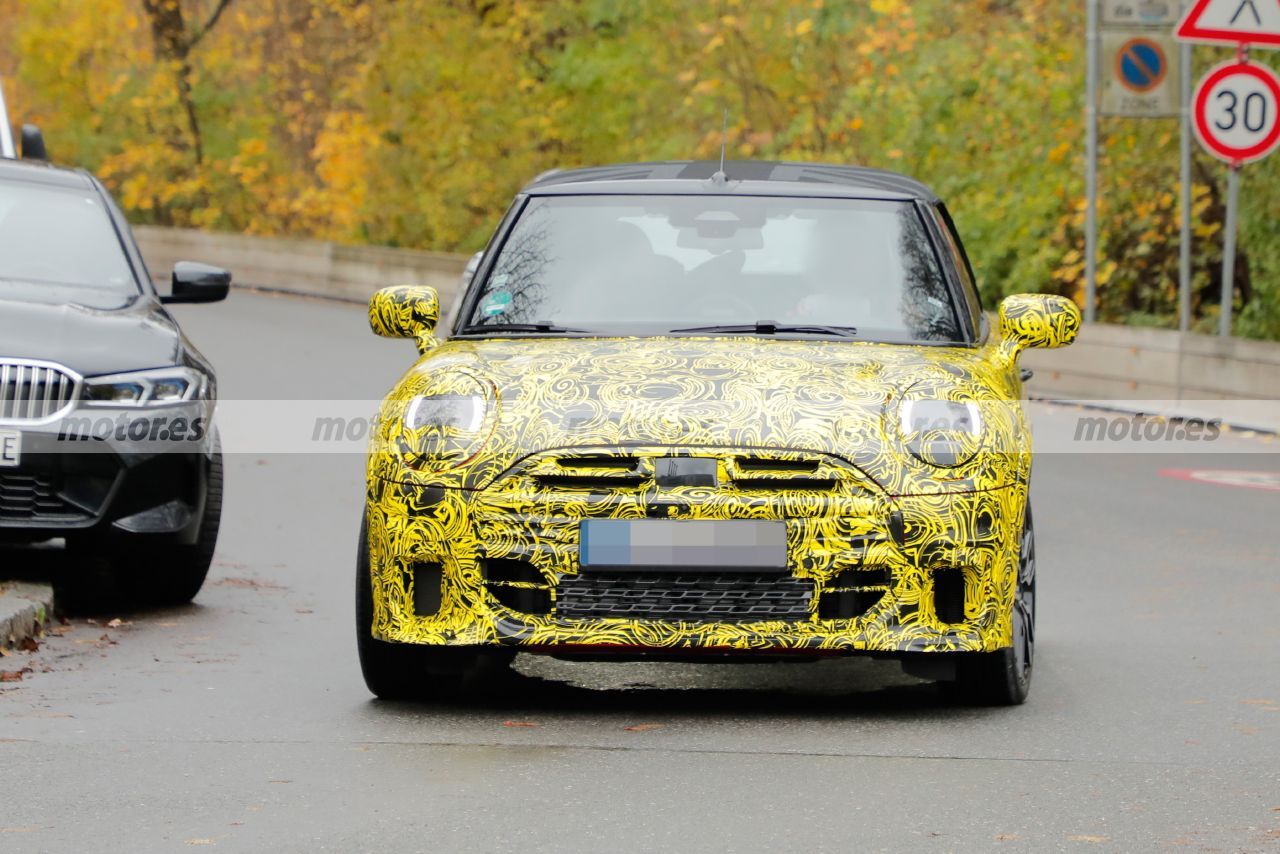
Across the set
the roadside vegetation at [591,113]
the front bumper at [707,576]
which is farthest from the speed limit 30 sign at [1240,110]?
the front bumper at [707,576]

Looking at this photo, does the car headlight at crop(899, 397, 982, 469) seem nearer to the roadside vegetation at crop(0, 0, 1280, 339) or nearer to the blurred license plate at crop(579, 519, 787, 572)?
the blurred license plate at crop(579, 519, 787, 572)

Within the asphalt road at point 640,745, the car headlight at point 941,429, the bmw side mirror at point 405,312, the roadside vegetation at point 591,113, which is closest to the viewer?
the asphalt road at point 640,745

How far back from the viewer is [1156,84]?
78.9ft

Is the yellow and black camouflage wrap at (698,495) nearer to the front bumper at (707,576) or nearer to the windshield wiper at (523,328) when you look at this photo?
the front bumper at (707,576)

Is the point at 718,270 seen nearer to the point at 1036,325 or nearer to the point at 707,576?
the point at 1036,325

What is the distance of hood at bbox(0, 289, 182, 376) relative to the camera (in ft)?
31.1

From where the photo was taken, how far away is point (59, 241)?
11.0m

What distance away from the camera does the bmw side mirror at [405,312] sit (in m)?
8.36

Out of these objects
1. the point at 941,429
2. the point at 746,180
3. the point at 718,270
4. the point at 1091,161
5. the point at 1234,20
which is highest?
the point at 1234,20

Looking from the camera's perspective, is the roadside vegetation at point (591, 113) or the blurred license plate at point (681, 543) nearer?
the blurred license plate at point (681, 543)

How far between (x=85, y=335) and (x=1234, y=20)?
13254 millimetres

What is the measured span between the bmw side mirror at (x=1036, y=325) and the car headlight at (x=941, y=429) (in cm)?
90

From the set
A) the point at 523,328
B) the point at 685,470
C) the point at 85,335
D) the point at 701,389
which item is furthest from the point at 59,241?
the point at 685,470

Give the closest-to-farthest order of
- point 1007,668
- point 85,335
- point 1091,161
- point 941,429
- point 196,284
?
point 941,429, point 1007,668, point 85,335, point 196,284, point 1091,161
